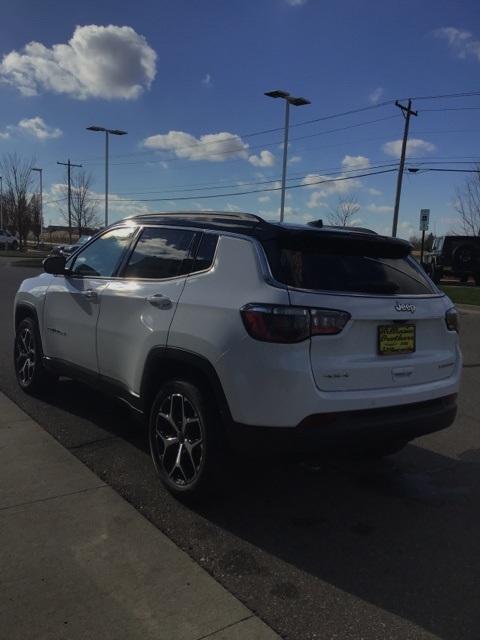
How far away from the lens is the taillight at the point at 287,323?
10.1 ft

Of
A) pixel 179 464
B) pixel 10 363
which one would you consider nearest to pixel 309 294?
pixel 179 464

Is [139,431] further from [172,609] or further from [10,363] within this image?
[10,363]

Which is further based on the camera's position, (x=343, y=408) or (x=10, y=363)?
(x=10, y=363)

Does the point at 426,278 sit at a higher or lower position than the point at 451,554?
higher

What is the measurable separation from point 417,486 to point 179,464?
1.70m

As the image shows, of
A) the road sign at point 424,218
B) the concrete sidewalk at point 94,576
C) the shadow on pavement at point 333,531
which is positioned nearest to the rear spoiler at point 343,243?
the shadow on pavement at point 333,531

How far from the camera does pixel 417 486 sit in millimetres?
4094

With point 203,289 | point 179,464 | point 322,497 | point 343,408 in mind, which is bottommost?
point 322,497

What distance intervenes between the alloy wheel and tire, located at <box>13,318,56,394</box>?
2190 millimetres

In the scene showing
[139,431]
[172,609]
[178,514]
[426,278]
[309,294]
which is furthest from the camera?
[139,431]

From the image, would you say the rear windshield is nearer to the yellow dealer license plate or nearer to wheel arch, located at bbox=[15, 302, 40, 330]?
the yellow dealer license plate

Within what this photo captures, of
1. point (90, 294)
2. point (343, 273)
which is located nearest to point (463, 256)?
point (90, 294)

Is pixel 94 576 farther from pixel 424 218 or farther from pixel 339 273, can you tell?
pixel 424 218

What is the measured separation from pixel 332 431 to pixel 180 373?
1.05 metres
